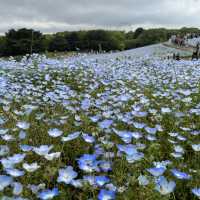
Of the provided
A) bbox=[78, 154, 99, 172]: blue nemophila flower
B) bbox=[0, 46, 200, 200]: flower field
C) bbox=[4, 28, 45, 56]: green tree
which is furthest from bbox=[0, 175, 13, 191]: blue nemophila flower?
bbox=[4, 28, 45, 56]: green tree

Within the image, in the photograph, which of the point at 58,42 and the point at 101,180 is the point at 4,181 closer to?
the point at 101,180

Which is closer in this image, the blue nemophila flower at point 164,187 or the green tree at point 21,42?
the blue nemophila flower at point 164,187

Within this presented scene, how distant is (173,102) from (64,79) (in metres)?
2.99

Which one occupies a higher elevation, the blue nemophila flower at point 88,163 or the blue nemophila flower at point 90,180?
the blue nemophila flower at point 88,163

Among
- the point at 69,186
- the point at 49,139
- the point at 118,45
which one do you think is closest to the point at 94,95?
the point at 49,139

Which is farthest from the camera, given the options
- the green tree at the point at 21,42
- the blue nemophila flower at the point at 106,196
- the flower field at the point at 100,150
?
the green tree at the point at 21,42

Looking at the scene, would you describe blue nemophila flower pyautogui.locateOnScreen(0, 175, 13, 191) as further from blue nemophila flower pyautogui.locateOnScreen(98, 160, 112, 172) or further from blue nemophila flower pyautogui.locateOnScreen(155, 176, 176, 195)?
blue nemophila flower pyautogui.locateOnScreen(155, 176, 176, 195)

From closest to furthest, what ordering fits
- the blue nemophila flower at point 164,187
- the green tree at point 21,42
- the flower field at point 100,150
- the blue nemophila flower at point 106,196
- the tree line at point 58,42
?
the blue nemophila flower at point 106,196, the blue nemophila flower at point 164,187, the flower field at point 100,150, the green tree at point 21,42, the tree line at point 58,42

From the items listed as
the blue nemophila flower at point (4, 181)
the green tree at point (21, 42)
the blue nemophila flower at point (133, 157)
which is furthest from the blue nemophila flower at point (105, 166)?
the green tree at point (21, 42)

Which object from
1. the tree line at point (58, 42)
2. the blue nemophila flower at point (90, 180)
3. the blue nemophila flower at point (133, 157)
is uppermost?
the blue nemophila flower at point (133, 157)

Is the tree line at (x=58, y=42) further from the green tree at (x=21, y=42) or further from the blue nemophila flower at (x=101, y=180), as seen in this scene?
the blue nemophila flower at (x=101, y=180)

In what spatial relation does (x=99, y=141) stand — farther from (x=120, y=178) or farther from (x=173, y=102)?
(x=173, y=102)

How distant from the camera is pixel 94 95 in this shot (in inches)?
218

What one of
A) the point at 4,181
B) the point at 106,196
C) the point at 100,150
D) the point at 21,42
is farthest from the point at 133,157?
the point at 21,42
